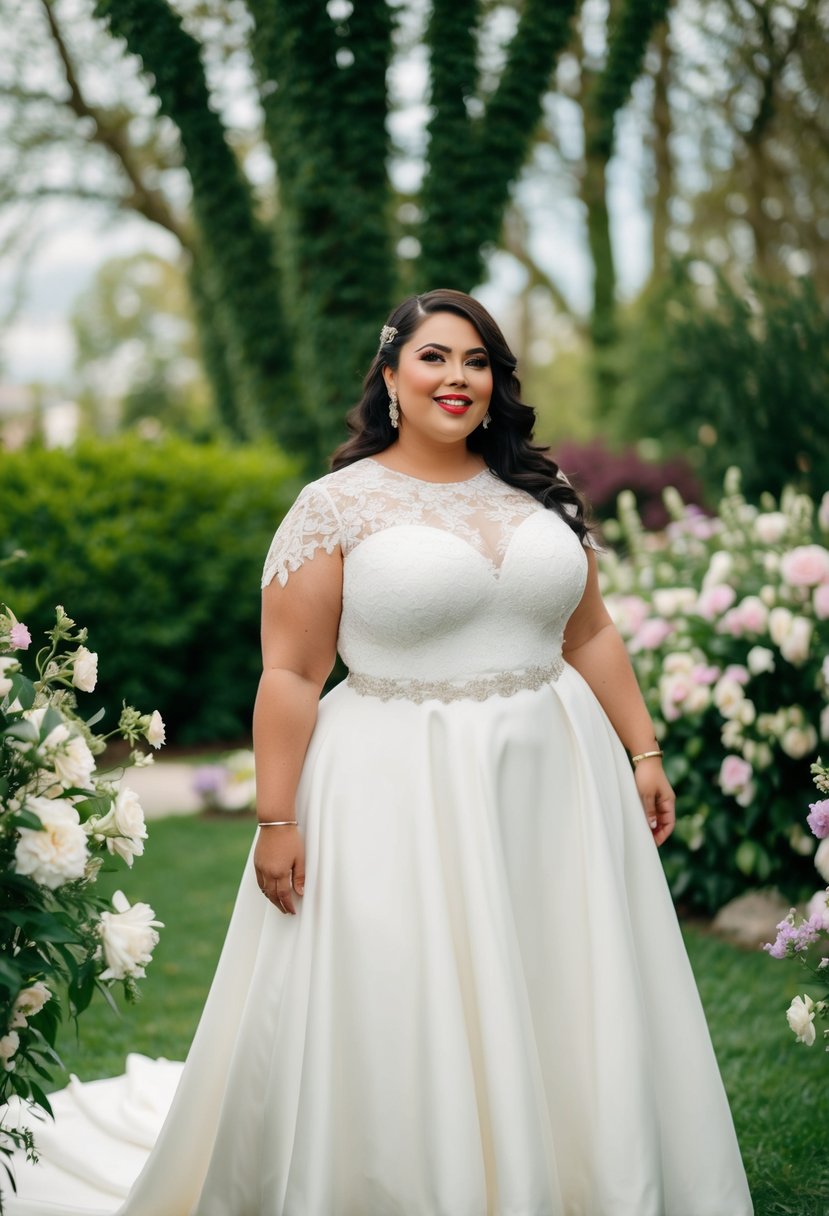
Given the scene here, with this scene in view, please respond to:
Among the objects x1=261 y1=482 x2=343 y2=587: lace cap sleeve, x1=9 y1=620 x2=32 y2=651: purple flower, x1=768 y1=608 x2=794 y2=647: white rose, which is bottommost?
x1=768 y1=608 x2=794 y2=647: white rose

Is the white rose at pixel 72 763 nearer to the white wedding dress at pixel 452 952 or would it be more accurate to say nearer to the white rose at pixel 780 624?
the white wedding dress at pixel 452 952

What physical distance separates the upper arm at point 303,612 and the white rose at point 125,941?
28.0 inches

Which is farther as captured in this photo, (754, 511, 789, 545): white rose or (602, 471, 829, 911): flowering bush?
(754, 511, 789, 545): white rose

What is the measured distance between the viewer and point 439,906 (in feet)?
8.93

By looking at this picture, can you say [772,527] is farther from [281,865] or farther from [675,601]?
[281,865]

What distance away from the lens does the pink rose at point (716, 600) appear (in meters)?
5.26

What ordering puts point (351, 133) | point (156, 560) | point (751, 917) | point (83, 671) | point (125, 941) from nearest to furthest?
point (125, 941)
point (83, 671)
point (751, 917)
point (351, 133)
point (156, 560)

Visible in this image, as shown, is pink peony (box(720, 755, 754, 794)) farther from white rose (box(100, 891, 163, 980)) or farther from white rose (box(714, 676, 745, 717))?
white rose (box(100, 891, 163, 980))

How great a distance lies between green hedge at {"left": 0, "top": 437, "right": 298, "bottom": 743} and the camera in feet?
30.0

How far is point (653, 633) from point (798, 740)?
0.80 meters

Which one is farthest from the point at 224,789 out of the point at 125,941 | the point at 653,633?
the point at 125,941

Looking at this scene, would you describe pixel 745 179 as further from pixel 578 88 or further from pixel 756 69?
pixel 756 69

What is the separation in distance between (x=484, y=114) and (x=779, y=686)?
4733mm

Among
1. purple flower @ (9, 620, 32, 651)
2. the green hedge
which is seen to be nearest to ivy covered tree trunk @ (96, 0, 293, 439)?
the green hedge
